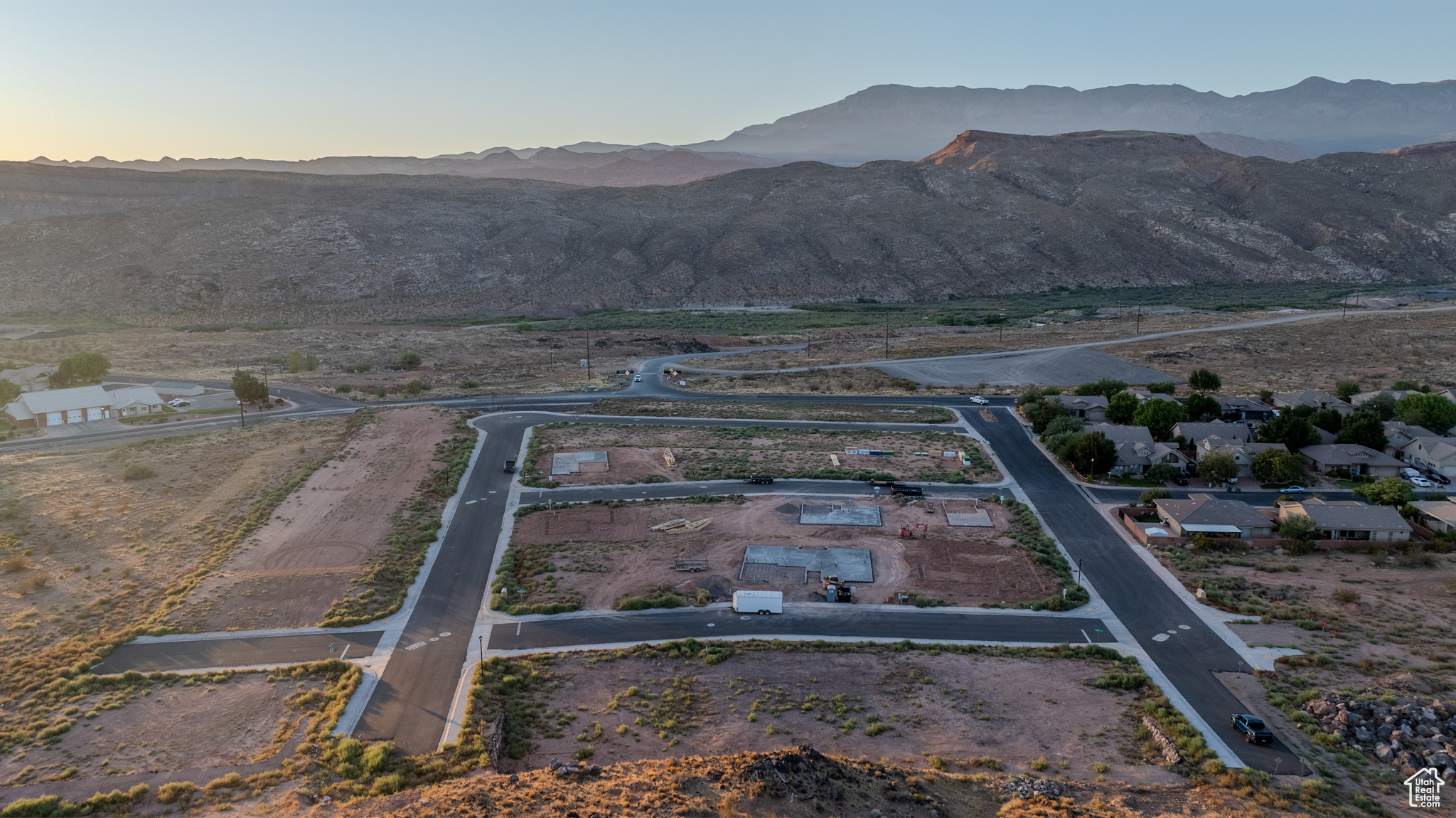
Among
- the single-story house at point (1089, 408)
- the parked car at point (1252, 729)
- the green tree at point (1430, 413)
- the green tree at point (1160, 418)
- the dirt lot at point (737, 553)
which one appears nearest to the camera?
the parked car at point (1252, 729)

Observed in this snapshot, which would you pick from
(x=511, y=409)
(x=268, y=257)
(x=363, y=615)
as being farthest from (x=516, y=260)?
(x=363, y=615)

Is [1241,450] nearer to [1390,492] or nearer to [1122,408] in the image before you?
[1390,492]

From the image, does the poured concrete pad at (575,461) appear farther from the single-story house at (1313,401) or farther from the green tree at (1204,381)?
the green tree at (1204,381)

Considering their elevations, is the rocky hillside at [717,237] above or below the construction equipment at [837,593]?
above

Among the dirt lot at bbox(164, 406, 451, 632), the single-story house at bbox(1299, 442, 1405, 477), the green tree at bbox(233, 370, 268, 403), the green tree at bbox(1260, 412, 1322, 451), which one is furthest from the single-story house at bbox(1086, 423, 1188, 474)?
the green tree at bbox(233, 370, 268, 403)

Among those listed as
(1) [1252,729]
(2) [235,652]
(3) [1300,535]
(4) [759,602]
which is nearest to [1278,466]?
(3) [1300,535]

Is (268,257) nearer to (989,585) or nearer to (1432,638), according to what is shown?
(989,585)

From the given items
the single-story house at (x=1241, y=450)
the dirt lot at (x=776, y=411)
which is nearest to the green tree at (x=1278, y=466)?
the single-story house at (x=1241, y=450)
